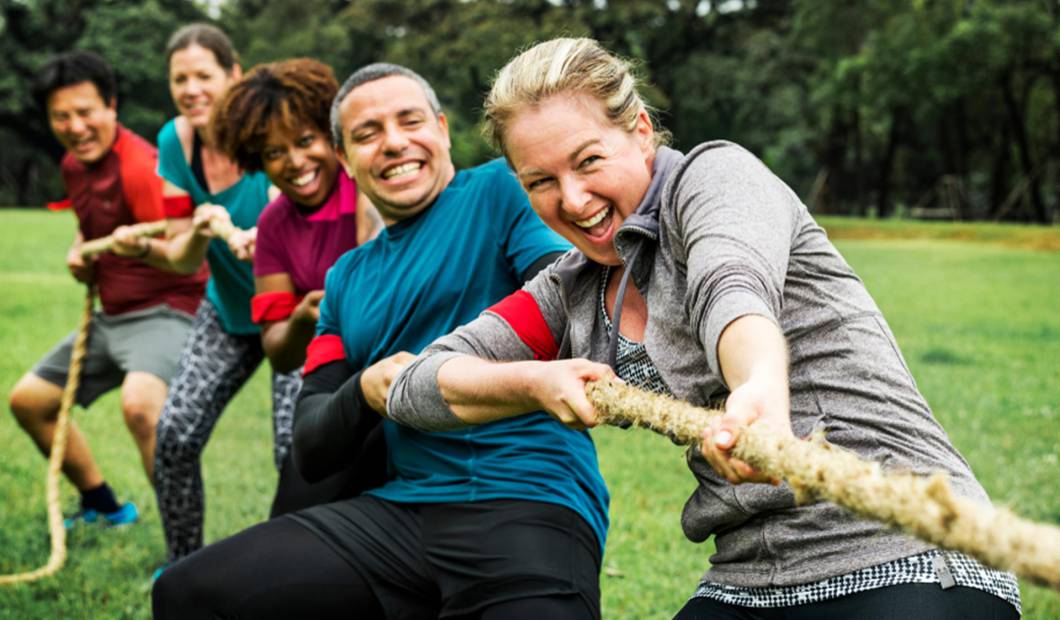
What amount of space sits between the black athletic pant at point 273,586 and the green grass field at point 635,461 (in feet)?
5.40

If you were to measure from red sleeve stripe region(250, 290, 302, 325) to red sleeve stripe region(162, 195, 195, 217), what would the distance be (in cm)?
118

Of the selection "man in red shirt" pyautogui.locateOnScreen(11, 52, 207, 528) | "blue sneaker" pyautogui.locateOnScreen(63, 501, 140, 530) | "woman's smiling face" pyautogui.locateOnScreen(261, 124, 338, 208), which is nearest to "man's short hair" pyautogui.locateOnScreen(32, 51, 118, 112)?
"man in red shirt" pyautogui.locateOnScreen(11, 52, 207, 528)

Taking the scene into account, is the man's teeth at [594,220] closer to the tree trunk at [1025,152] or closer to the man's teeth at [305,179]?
the man's teeth at [305,179]

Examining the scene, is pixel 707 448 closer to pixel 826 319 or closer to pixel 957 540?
pixel 957 540

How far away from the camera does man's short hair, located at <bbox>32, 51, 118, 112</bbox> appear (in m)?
6.00

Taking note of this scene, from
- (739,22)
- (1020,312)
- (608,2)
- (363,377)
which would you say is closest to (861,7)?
(739,22)

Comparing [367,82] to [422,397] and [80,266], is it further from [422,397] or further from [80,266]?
[80,266]

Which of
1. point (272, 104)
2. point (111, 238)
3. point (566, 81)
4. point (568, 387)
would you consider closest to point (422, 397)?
point (568, 387)

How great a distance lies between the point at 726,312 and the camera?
6.39 ft

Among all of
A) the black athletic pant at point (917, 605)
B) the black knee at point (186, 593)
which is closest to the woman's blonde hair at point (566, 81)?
the black athletic pant at point (917, 605)

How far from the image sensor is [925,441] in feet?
7.59

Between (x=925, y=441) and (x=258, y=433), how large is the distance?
23.2ft

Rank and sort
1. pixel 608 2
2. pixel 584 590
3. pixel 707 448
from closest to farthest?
pixel 707 448
pixel 584 590
pixel 608 2

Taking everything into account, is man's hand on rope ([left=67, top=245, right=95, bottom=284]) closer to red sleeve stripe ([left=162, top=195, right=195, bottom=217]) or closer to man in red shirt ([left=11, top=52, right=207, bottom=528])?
man in red shirt ([left=11, top=52, right=207, bottom=528])
